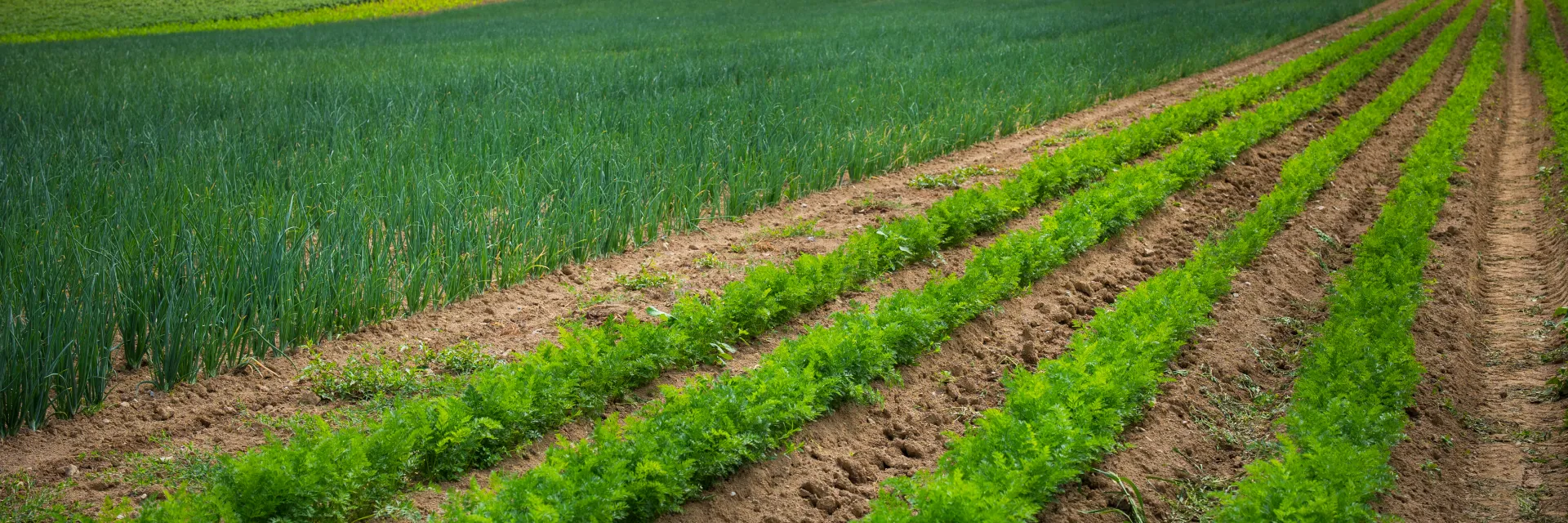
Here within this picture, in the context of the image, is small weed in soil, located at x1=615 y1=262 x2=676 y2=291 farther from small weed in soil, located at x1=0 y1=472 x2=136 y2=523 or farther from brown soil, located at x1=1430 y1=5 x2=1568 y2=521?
brown soil, located at x1=1430 y1=5 x2=1568 y2=521

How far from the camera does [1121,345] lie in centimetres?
462

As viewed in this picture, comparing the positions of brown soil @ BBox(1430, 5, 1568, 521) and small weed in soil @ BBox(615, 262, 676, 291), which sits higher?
small weed in soil @ BBox(615, 262, 676, 291)

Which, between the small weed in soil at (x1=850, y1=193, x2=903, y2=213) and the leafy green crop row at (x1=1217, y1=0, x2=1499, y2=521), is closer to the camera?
the leafy green crop row at (x1=1217, y1=0, x2=1499, y2=521)

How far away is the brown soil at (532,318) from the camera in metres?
3.84

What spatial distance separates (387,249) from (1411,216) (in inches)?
262

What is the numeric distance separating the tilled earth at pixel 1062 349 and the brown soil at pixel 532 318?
0.6 inches

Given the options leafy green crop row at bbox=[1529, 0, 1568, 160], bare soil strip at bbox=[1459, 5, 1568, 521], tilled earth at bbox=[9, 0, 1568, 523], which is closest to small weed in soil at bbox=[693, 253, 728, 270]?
tilled earth at bbox=[9, 0, 1568, 523]

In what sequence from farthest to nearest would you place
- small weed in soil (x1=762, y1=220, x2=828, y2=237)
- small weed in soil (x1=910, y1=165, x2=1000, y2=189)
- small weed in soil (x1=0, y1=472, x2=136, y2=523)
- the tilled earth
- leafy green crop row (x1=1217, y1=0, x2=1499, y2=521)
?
small weed in soil (x1=910, y1=165, x2=1000, y2=189) < small weed in soil (x1=762, y1=220, x2=828, y2=237) < the tilled earth < leafy green crop row (x1=1217, y1=0, x2=1499, y2=521) < small weed in soil (x1=0, y1=472, x2=136, y2=523)

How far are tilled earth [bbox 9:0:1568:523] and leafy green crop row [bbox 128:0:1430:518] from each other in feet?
0.37

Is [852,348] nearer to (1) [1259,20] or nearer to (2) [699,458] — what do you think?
(2) [699,458]

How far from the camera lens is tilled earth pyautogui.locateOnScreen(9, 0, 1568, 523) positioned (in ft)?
12.5

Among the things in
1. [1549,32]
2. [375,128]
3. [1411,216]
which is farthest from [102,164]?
[1549,32]

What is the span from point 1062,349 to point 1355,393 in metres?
1.39

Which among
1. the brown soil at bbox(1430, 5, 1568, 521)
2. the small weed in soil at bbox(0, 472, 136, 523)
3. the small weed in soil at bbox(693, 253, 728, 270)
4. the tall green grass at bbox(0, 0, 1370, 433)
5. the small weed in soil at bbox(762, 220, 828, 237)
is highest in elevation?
the tall green grass at bbox(0, 0, 1370, 433)
